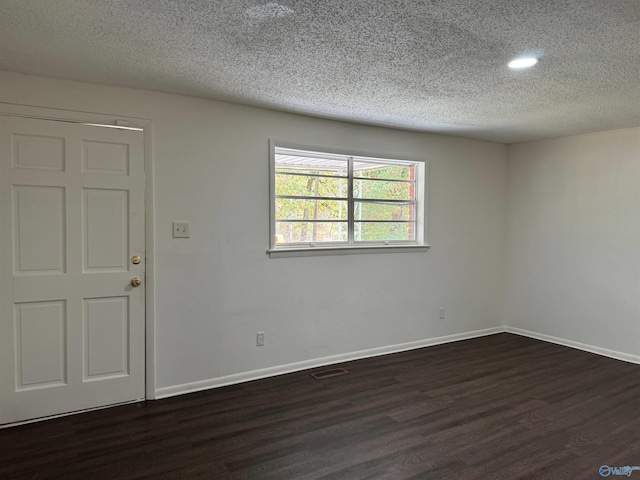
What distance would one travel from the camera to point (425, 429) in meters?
2.87

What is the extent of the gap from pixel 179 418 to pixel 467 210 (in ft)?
12.5

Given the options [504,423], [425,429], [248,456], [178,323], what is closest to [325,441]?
[248,456]

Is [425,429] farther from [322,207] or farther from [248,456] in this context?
[322,207]

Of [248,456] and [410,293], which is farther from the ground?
[410,293]

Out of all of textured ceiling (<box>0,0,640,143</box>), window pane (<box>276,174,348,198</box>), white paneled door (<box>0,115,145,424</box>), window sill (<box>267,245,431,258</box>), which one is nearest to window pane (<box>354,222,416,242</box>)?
window sill (<box>267,245,431,258</box>)

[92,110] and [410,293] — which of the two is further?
[410,293]

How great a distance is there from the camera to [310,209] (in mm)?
4137

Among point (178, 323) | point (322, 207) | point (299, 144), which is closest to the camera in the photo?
point (178, 323)

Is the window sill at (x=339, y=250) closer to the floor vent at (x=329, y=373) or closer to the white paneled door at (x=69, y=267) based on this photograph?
the floor vent at (x=329, y=373)

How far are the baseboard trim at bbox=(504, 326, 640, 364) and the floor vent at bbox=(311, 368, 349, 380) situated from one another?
262 cm

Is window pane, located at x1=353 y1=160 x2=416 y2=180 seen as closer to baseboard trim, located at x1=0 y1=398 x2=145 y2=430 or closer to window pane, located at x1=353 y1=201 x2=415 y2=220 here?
window pane, located at x1=353 y1=201 x2=415 y2=220

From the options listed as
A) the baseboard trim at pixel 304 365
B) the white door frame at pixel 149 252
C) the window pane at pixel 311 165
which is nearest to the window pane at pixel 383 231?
the window pane at pixel 311 165

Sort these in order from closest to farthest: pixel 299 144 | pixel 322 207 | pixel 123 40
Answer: pixel 123 40 < pixel 299 144 < pixel 322 207

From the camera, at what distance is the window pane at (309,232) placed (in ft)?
13.1
